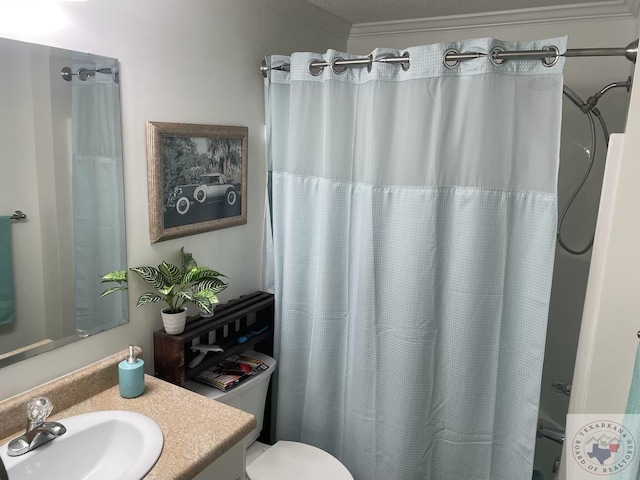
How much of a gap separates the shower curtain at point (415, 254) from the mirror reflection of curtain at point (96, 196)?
725 millimetres

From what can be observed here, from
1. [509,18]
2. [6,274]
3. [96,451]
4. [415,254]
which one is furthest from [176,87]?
[509,18]

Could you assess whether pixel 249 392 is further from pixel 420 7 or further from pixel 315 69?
pixel 420 7

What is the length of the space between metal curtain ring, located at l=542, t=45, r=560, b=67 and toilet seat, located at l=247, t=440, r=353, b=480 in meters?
1.57

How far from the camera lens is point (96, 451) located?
1.32 meters

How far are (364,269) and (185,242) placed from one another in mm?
684

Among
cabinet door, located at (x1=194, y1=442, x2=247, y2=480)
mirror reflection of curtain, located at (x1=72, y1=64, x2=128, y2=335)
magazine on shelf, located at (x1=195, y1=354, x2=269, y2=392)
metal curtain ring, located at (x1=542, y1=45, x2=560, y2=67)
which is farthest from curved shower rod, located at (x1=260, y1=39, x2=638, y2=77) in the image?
cabinet door, located at (x1=194, y1=442, x2=247, y2=480)

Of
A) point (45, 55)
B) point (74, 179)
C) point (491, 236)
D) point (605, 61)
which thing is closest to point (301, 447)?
point (491, 236)

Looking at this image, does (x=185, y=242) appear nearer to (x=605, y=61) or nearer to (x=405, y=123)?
(x=405, y=123)

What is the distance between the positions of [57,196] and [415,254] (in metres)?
1.18

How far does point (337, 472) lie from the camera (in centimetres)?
181

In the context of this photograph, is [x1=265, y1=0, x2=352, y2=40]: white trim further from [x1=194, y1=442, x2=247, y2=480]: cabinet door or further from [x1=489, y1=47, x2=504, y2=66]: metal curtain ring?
[x1=194, y1=442, x2=247, y2=480]: cabinet door

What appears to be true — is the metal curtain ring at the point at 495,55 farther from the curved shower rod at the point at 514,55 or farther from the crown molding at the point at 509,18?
the crown molding at the point at 509,18

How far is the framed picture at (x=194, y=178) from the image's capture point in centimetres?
165

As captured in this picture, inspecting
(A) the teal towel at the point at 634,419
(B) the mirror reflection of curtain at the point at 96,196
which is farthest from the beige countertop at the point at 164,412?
(A) the teal towel at the point at 634,419
